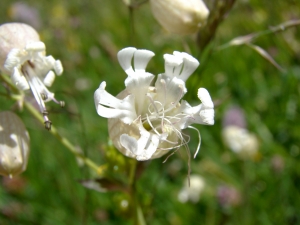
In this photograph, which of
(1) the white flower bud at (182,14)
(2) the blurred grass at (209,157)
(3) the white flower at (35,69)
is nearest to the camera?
(3) the white flower at (35,69)

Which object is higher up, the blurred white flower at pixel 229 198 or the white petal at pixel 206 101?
the white petal at pixel 206 101

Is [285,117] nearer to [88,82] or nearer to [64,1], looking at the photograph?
[88,82]

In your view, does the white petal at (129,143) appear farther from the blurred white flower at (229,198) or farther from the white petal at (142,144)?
the blurred white flower at (229,198)

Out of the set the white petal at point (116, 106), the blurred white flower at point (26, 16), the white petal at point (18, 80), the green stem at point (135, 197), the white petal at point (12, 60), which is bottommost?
the blurred white flower at point (26, 16)

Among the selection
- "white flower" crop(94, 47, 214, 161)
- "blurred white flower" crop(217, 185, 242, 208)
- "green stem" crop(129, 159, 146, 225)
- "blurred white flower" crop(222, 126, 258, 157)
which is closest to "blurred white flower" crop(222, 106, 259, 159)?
"blurred white flower" crop(222, 126, 258, 157)

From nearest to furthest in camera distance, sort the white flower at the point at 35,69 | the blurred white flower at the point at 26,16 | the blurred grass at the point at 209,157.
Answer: the white flower at the point at 35,69 → the blurred grass at the point at 209,157 → the blurred white flower at the point at 26,16

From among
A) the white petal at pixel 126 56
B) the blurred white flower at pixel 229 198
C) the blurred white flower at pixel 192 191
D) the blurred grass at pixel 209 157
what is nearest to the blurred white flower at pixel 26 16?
the blurred grass at pixel 209 157

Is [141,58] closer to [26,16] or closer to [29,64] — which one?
[29,64]

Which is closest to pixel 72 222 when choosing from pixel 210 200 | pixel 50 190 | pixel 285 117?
pixel 50 190
